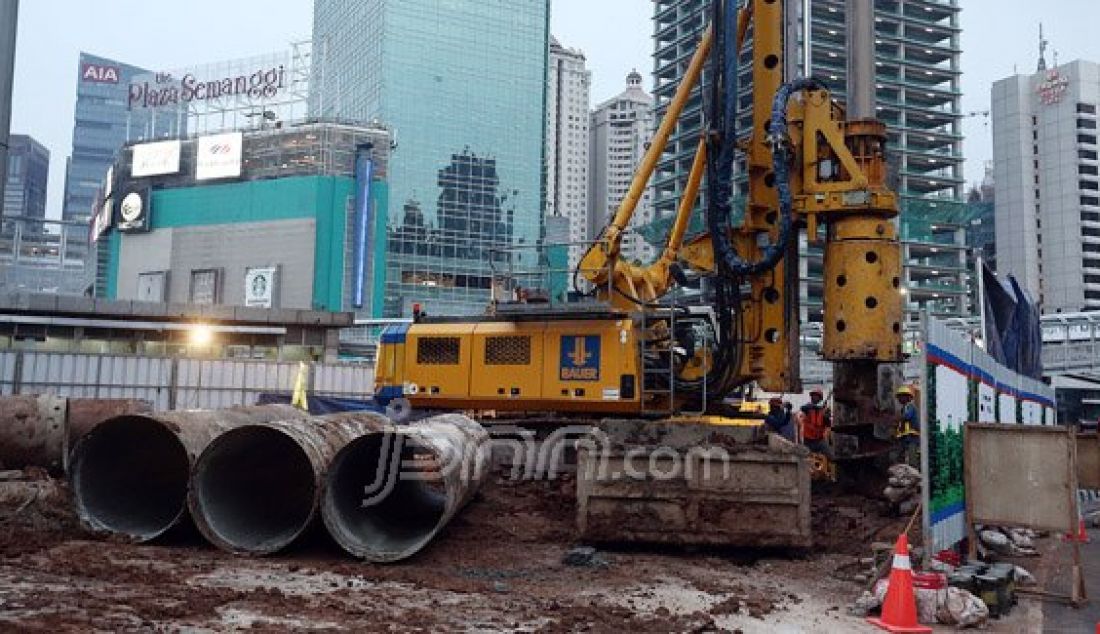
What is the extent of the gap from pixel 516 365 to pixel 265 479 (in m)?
3.80

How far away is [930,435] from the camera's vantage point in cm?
926

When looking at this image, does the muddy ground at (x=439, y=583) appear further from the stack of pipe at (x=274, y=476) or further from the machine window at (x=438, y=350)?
the machine window at (x=438, y=350)

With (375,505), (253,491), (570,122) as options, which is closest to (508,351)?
(375,505)

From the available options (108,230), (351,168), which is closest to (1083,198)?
(351,168)

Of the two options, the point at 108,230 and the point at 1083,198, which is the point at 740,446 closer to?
the point at 108,230

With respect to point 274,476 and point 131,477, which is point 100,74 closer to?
point 131,477

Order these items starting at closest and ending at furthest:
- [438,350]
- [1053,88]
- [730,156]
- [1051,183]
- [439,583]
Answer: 1. [439,583]
2. [730,156]
3. [438,350]
4. [1051,183]
5. [1053,88]

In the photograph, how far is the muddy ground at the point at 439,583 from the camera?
23.2ft

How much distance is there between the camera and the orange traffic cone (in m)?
7.44

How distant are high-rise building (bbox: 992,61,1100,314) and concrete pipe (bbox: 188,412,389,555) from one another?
115m

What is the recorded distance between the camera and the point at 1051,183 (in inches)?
4545

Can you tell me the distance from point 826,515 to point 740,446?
238cm

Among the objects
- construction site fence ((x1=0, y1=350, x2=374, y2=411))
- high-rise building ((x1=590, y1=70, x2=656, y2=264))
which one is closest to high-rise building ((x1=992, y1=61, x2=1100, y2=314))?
high-rise building ((x1=590, y1=70, x2=656, y2=264))

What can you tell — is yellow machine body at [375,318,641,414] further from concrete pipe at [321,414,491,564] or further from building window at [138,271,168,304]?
building window at [138,271,168,304]
